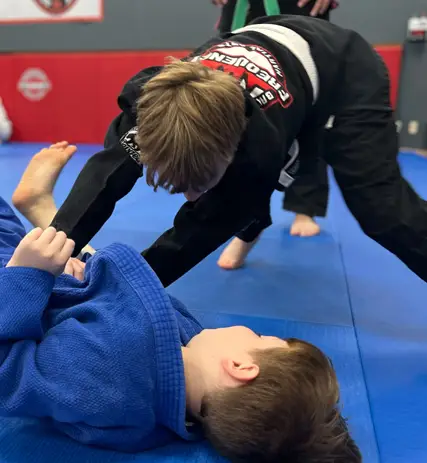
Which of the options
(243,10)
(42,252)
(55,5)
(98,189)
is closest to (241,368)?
(42,252)

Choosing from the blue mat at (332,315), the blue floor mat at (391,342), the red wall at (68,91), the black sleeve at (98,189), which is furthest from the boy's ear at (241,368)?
the red wall at (68,91)

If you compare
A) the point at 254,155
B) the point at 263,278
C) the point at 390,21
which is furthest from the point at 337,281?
the point at 390,21

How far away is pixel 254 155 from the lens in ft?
3.14

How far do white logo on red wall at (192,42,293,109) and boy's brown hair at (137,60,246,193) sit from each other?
4.9 inches

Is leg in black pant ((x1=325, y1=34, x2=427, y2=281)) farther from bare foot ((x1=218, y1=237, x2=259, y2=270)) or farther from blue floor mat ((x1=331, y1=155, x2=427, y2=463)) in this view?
bare foot ((x1=218, y1=237, x2=259, y2=270))

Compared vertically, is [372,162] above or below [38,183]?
above

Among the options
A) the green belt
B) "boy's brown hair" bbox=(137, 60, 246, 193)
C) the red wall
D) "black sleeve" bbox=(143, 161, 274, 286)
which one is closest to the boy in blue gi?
"boy's brown hair" bbox=(137, 60, 246, 193)

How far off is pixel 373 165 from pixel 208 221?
0.37 m

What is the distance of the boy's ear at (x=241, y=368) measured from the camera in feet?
2.44

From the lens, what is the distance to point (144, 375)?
Answer: 0.75 m

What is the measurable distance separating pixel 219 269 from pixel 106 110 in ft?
9.26

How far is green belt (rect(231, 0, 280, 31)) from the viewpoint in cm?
147

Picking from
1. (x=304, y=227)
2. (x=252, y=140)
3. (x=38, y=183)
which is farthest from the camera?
(x=304, y=227)

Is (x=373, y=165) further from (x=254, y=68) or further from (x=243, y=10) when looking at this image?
(x=243, y=10)
